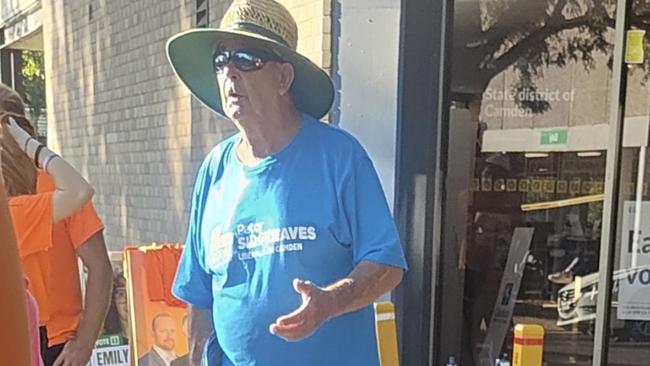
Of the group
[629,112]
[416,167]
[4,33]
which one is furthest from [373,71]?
[4,33]

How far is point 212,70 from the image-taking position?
2.36 m

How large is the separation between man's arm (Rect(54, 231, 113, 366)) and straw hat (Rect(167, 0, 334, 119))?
783mm

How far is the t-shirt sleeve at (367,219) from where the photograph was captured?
201cm

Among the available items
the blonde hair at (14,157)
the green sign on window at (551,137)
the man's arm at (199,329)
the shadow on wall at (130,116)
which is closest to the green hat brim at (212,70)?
the man's arm at (199,329)

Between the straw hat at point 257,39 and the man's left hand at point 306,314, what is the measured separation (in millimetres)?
641

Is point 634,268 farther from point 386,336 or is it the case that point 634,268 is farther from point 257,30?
point 257,30

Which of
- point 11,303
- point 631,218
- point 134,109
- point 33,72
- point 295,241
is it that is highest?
point 33,72

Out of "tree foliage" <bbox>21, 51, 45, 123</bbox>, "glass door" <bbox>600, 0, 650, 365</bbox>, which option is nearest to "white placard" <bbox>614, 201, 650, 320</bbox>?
"glass door" <bbox>600, 0, 650, 365</bbox>

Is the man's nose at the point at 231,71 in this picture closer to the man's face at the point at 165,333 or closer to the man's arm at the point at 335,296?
the man's arm at the point at 335,296

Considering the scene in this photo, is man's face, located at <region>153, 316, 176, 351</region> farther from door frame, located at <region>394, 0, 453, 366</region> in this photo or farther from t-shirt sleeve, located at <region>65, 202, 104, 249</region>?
door frame, located at <region>394, 0, 453, 366</region>

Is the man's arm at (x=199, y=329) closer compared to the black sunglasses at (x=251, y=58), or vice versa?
the black sunglasses at (x=251, y=58)

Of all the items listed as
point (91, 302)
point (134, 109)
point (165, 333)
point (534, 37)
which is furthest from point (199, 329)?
point (134, 109)

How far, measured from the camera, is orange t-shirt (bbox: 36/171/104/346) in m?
2.75

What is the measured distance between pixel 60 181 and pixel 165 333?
3.93 ft
